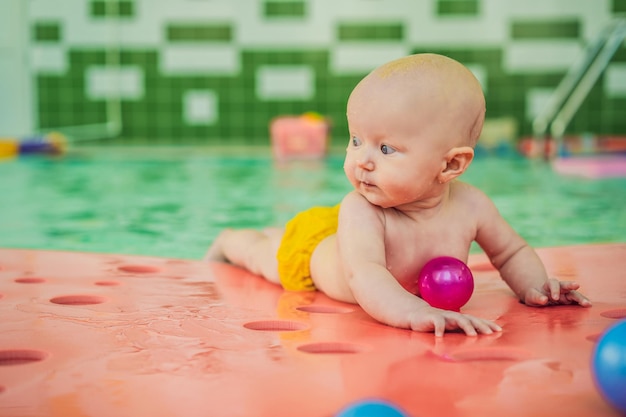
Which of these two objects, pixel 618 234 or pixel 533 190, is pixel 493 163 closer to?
pixel 533 190

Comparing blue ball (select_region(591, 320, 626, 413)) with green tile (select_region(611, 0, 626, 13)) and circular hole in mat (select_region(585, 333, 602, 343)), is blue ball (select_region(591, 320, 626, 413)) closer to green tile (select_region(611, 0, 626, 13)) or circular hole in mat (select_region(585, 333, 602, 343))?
circular hole in mat (select_region(585, 333, 602, 343))

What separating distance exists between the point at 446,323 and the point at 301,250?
529 mm

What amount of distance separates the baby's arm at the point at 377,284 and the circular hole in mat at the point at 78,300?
48 centimetres

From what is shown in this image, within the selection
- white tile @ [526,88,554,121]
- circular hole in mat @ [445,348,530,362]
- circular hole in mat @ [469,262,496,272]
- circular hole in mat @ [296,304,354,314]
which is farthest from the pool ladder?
circular hole in mat @ [445,348,530,362]

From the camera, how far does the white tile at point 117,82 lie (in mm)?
7188

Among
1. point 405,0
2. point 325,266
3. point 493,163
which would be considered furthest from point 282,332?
point 405,0

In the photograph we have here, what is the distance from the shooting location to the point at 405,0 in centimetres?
706

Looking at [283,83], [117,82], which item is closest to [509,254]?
[283,83]

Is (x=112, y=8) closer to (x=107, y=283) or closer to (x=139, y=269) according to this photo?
(x=139, y=269)

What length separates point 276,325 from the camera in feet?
4.71

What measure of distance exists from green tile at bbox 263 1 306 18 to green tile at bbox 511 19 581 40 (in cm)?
179

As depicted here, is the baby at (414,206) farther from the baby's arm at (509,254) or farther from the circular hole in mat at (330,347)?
the circular hole in mat at (330,347)

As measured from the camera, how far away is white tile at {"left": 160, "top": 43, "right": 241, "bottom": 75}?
282 inches

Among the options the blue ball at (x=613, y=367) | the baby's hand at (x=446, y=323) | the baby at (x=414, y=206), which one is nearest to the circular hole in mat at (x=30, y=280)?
the baby at (x=414, y=206)
